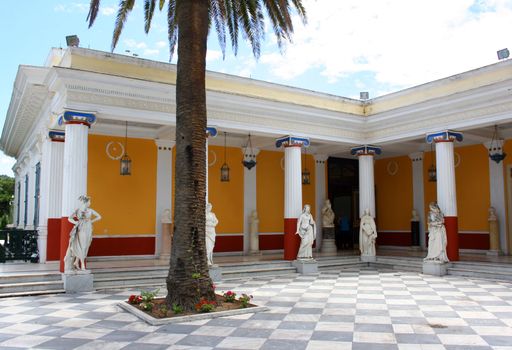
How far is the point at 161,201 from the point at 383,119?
25.5 feet

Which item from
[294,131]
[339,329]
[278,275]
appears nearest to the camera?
[339,329]

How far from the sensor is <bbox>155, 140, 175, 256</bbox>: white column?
15453 mm

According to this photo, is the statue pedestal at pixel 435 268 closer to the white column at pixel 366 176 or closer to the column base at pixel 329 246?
the white column at pixel 366 176

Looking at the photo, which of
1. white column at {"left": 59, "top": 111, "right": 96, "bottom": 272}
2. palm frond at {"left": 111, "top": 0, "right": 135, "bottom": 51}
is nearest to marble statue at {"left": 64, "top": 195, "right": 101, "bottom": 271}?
white column at {"left": 59, "top": 111, "right": 96, "bottom": 272}

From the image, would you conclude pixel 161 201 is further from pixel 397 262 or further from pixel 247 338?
pixel 247 338

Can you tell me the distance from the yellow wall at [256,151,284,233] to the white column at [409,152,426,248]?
540cm

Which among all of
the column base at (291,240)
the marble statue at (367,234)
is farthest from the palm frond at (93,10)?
the marble statue at (367,234)

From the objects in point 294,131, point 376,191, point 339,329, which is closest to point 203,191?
point 339,329

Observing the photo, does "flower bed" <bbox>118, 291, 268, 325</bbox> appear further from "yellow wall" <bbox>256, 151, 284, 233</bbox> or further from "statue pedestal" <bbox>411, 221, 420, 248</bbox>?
"statue pedestal" <bbox>411, 221, 420, 248</bbox>

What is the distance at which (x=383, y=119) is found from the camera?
15.5m

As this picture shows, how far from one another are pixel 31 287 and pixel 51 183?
12.0ft

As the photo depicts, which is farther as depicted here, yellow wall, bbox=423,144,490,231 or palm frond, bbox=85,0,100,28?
yellow wall, bbox=423,144,490,231

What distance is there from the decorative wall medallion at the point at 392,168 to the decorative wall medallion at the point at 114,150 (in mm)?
11199

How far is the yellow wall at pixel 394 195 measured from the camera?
764 inches
